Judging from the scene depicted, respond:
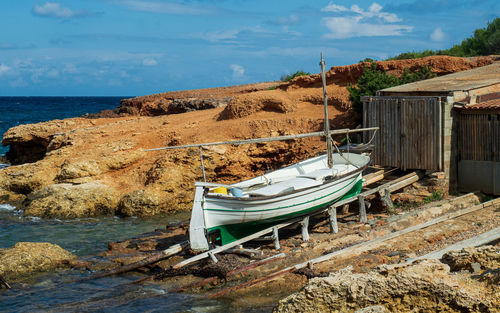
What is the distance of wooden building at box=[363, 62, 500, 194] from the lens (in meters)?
17.8

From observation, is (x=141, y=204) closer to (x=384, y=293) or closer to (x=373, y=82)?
(x=373, y=82)

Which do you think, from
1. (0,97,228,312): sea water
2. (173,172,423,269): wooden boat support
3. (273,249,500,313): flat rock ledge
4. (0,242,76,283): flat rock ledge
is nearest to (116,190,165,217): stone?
(0,97,228,312): sea water

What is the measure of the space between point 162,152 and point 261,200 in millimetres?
11318

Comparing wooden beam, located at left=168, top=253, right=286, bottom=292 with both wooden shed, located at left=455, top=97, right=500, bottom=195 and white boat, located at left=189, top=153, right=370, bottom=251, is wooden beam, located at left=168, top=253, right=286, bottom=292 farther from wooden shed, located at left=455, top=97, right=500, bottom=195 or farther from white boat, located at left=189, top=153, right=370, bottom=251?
wooden shed, located at left=455, top=97, right=500, bottom=195

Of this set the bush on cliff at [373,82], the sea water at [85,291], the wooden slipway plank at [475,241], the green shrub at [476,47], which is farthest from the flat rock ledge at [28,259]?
the green shrub at [476,47]

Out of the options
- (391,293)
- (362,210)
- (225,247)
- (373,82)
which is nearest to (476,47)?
(373,82)

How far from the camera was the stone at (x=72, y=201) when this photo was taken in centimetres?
2134

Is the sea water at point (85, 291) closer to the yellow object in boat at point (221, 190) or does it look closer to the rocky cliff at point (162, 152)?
the rocky cliff at point (162, 152)

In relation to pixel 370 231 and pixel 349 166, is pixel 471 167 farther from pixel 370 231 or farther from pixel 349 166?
pixel 370 231

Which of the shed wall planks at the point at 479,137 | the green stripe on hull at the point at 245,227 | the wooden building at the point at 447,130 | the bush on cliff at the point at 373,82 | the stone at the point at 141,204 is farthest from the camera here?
the bush on cliff at the point at 373,82

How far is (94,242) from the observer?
1792cm

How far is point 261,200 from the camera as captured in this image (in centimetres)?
1436

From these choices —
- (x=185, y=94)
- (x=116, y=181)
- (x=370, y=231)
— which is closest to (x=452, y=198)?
(x=370, y=231)

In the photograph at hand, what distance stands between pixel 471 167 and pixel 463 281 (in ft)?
38.2
